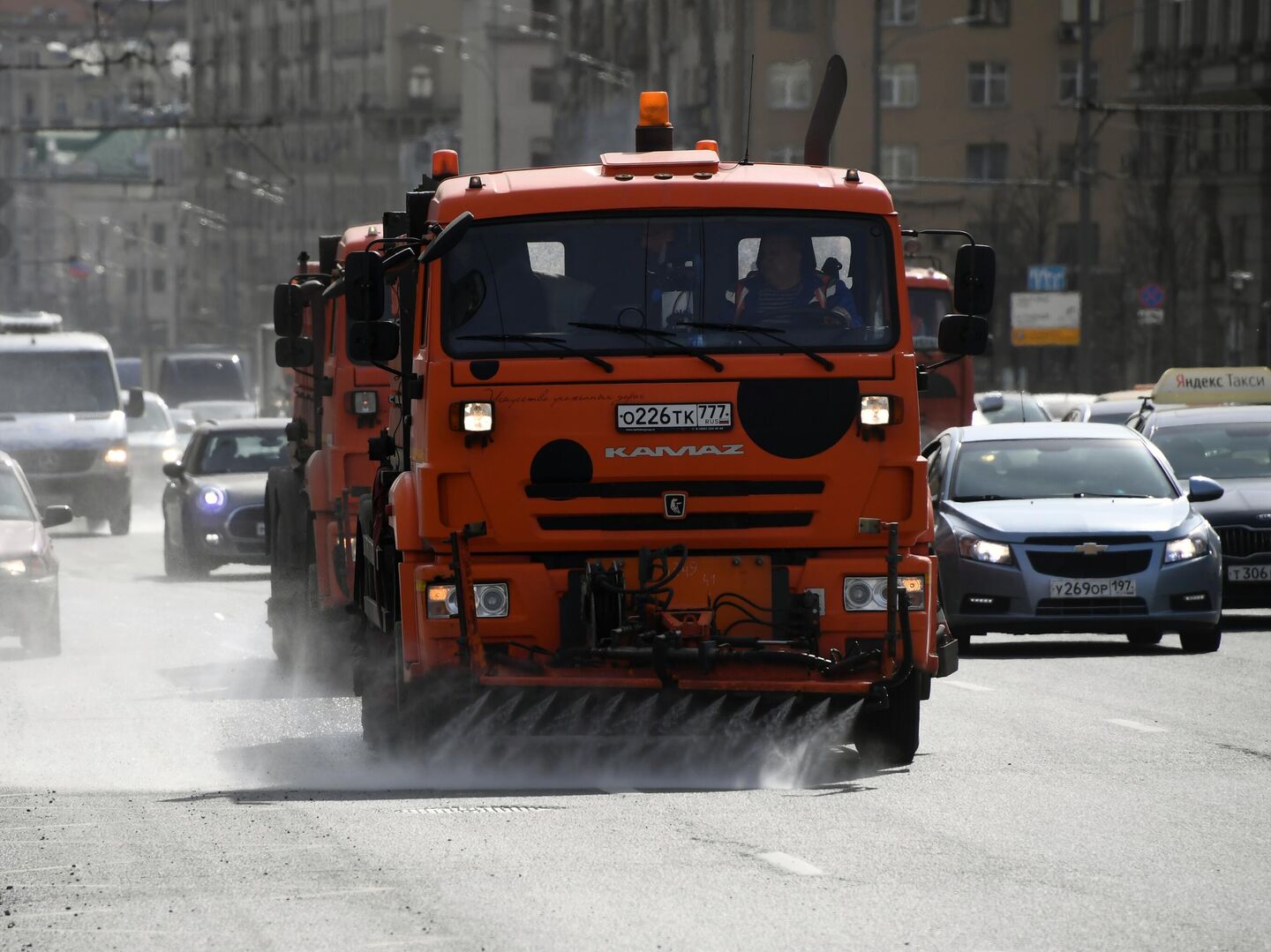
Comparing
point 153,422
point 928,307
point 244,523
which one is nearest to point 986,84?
point 153,422

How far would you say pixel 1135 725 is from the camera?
13.7m

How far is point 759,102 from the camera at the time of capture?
86.4 meters

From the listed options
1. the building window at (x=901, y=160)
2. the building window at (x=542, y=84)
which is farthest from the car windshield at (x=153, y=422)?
the building window at (x=901, y=160)

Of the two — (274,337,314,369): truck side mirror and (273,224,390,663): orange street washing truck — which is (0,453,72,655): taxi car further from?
(274,337,314,369): truck side mirror

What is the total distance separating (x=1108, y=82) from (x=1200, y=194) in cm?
1310

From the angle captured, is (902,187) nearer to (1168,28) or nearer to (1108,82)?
(1108,82)

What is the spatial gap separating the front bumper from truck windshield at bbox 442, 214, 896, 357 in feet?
21.3

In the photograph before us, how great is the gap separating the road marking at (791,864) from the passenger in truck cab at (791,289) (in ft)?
9.79

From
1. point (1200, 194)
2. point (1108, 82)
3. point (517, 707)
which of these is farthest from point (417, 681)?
point (1108, 82)

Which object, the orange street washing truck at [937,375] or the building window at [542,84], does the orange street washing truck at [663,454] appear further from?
the building window at [542,84]

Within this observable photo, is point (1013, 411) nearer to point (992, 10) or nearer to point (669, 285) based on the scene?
point (669, 285)

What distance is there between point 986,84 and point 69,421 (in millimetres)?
58842

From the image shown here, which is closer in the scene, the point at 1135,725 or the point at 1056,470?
the point at 1135,725

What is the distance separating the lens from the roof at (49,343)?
129ft
